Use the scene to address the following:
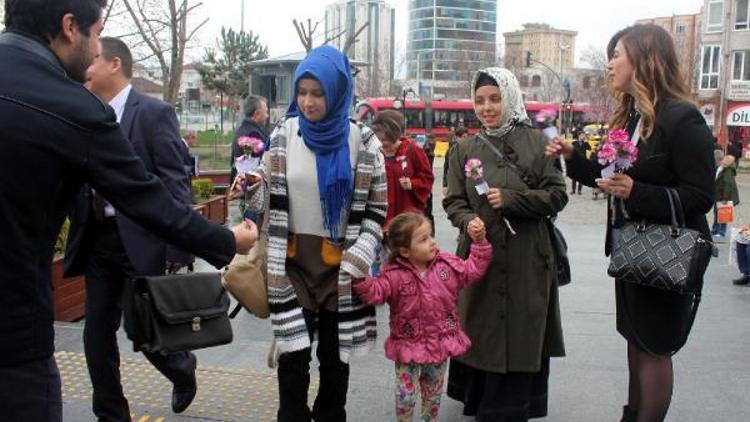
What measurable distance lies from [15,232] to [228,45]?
4700 cm

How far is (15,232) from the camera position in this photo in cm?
194

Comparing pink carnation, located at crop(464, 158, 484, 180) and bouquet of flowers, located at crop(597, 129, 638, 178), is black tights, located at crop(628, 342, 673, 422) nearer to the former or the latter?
bouquet of flowers, located at crop(597, 129, 638, 178)

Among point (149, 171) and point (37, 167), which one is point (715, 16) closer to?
point (149, 171)

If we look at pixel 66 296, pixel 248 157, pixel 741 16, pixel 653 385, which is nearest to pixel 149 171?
pixel 248 157

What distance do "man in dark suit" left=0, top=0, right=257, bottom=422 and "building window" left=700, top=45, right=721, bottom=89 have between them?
4782 cm

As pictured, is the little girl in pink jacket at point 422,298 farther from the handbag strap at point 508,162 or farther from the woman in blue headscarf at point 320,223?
the handbag strap at point 508,162

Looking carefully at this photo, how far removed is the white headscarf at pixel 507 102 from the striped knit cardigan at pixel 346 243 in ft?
2.20

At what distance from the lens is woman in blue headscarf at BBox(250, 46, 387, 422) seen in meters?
3.25

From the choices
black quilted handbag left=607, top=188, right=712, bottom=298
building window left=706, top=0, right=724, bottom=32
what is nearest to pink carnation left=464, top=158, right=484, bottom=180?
black quilted handbag left=607, top=188, right=712, bottom=298

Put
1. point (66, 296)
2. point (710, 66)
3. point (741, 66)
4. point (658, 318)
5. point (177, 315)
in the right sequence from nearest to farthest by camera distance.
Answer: point (177, 315)
point (658, 318)
point (66, 296)
point (741, 66)
point (710, 66)

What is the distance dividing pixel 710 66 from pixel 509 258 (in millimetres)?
46392

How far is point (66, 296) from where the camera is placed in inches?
229

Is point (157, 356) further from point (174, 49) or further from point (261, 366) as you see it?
point (174, 49)

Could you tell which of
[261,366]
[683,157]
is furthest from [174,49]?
[683,157]
